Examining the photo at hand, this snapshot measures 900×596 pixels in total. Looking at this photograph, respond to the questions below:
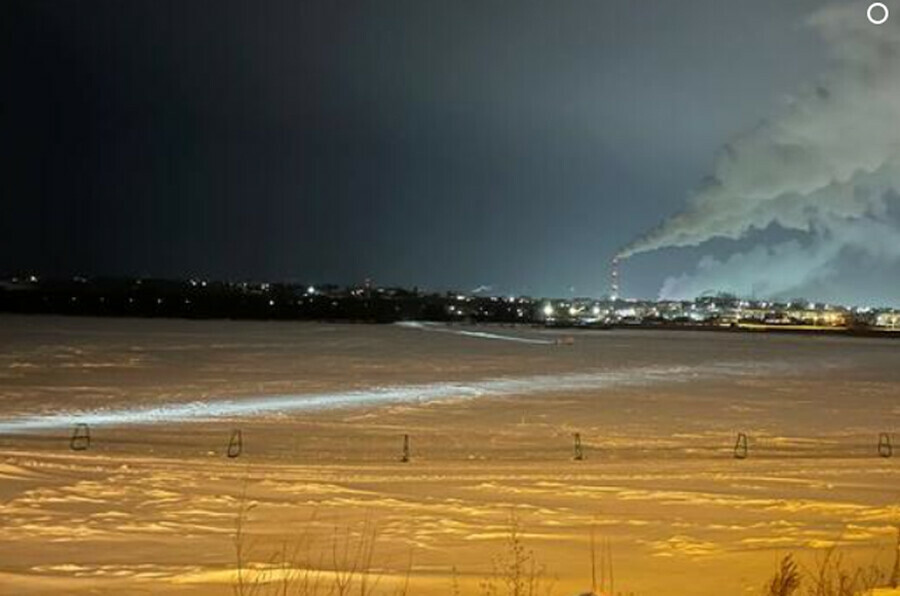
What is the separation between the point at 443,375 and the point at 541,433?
19264mm

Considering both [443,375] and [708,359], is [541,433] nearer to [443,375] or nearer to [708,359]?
[443,375]

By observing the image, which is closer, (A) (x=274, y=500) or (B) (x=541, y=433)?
(A) (x=274, y=500)

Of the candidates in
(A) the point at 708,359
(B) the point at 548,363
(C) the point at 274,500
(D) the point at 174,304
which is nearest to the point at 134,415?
(C) the point at 274,500

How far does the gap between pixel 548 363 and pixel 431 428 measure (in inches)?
1192

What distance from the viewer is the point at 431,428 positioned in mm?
25172

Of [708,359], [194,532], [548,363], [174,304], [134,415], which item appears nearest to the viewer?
[194,532]

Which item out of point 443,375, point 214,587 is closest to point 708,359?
point 443,375

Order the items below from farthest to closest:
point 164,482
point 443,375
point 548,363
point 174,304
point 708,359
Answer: point 174,304, point 708,359, point 548,363, point 443,375, point 164,482

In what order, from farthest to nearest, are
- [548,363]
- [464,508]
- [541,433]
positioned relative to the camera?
[548,363] → [541,433] → [464,508]

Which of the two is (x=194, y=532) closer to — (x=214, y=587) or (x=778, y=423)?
(x=214, y=587)

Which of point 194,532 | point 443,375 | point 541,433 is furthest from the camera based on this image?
point 443,375

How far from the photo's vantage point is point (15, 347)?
55.8 m

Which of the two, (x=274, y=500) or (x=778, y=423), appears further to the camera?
(x=778, y=423)

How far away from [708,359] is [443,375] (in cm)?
2312
